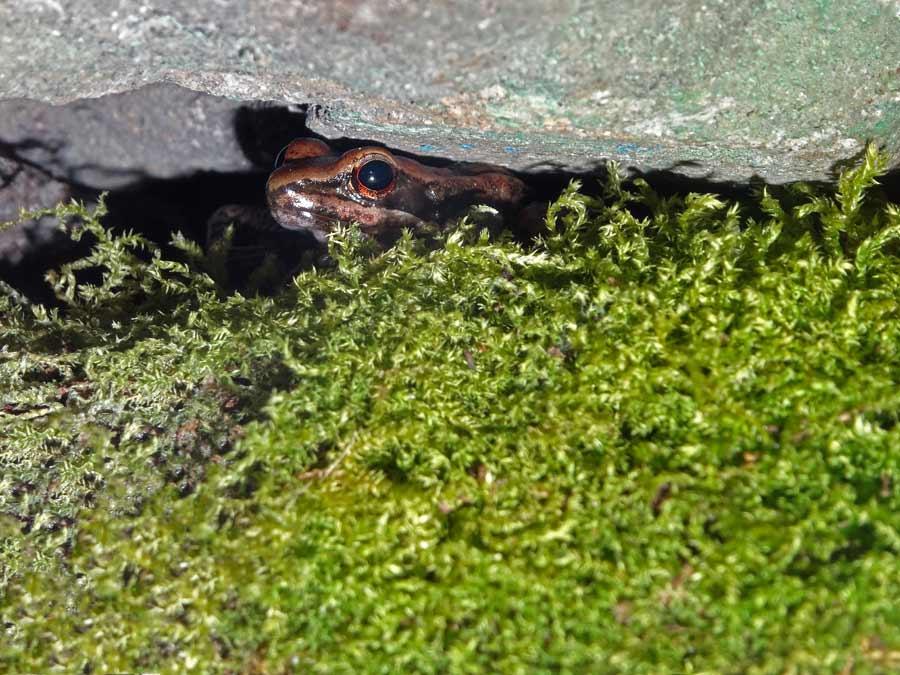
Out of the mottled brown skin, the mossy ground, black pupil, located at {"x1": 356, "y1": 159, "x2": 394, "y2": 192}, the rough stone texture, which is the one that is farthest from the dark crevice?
the mossy ground

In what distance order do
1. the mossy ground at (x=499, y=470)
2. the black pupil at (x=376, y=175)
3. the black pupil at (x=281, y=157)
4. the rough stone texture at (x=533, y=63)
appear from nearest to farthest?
the mossy ground at (x=499, y=470) → the rough stone texture at (x=533, y=63) → the black pupil at (x=376, y=175) → the black pupil at (x=281, y=157)

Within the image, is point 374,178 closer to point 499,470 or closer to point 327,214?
point 327,214

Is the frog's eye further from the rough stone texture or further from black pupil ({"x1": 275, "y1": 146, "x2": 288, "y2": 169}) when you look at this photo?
the rough stone texture

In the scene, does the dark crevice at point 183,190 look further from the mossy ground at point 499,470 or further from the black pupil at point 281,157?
the mossy ground at point 499,470

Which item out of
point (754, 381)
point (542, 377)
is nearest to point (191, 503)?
point (542, 377)

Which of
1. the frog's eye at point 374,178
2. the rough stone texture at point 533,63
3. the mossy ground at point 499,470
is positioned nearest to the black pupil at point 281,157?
the frog's eye at point 374,178

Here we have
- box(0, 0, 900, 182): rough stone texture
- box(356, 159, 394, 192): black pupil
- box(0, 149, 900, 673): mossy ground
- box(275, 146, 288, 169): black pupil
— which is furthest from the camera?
box(275, 146, 288, 169): black pupil

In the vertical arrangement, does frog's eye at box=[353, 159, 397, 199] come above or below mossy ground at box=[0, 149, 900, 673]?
above
